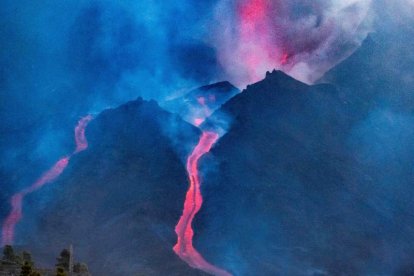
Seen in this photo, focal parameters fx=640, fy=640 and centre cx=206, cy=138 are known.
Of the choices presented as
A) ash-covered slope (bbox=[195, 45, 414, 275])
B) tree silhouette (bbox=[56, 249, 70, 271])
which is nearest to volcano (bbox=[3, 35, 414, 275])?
ash-covered slope (bbox=[195, 45, 414, 275])

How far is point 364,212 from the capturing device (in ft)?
161

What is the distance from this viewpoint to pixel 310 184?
50781mm

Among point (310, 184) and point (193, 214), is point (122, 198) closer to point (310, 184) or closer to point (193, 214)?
point (193, 214)

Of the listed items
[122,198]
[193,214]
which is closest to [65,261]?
[122,198]

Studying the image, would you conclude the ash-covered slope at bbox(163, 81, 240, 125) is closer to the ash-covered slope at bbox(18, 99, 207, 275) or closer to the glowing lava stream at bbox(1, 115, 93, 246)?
the ash-covered slope at bbox(18, 99, 207, 275)

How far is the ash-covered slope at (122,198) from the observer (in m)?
42.3

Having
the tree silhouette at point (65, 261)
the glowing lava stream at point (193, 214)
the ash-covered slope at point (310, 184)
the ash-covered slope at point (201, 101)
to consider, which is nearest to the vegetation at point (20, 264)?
the tree silhouette at point (65, 261)

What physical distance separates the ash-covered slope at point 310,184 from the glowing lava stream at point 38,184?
1190 cm

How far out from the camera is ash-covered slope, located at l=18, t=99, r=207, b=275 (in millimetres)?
42344

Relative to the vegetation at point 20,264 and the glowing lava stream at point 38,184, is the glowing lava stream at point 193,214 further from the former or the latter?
the glowing lava stream at point 38,184

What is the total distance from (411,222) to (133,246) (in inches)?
856

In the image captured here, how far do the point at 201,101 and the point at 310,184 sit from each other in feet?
56.0

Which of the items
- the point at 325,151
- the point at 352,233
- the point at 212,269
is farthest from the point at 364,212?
the point at 212,269

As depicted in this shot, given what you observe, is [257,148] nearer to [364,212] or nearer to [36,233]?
[364,212]
